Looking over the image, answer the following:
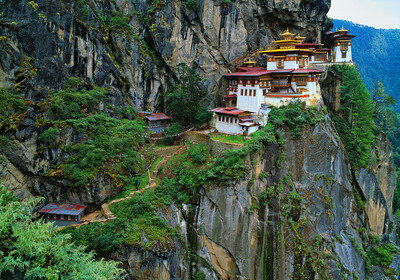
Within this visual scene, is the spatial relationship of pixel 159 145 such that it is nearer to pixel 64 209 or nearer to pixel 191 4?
pixel 64 209

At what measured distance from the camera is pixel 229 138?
28.5m

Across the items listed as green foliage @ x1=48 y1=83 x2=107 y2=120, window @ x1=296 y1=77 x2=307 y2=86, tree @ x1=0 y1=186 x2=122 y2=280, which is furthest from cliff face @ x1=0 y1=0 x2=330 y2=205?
tree @ x1=0 y1=186 x2=122 y2=280

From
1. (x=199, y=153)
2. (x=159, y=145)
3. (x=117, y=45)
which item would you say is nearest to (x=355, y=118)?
(x=199, y=153)

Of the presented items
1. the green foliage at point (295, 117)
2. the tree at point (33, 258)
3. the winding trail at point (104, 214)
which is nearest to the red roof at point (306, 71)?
the green foliage at point (295, 117)

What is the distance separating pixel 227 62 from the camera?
36.2 metres

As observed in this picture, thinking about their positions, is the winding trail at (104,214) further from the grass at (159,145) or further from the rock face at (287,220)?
the grass at (159,145)

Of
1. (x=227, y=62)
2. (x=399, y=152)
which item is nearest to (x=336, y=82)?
(x=227, y=62)

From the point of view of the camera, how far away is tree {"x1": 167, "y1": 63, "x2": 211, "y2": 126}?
106 feet

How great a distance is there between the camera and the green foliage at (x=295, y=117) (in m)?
27.8

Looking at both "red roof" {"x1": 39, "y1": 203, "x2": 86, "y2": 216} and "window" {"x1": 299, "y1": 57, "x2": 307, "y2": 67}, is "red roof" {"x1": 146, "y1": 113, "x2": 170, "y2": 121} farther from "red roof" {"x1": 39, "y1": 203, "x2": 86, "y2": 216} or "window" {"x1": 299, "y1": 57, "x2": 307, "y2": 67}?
"window" {"x1": 299, "y1": 57, "x2": 307, "y2": 67}

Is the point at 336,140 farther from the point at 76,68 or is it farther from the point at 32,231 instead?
the point at 32,231

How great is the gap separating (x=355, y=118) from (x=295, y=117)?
27.7ft

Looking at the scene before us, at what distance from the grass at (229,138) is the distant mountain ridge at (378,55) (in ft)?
196

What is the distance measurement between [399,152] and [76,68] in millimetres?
53125
